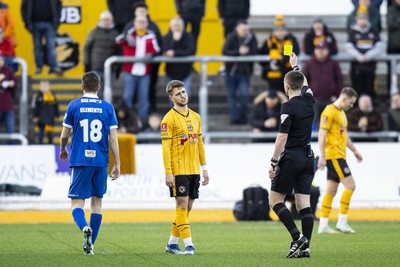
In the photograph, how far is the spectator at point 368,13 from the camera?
2570 centimetres

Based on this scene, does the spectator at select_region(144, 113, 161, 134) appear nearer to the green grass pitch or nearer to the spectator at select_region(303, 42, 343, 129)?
the spectator at select_region(303, 42, 343, 129)

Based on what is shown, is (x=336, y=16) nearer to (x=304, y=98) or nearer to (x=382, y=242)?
(x=382, y=242)

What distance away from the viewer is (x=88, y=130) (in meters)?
13.6

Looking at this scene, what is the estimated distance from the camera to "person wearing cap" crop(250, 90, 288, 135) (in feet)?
81.5

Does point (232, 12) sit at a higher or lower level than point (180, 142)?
higher

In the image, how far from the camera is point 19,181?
79.6 ft

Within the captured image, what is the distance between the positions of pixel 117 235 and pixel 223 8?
10379 millimetres

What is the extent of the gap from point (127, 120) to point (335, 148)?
297 inches

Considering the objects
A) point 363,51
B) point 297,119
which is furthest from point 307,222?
point 363,51

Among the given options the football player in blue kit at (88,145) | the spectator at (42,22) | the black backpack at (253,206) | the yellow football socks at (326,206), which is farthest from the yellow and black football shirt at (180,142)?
the spectator at (42,22)

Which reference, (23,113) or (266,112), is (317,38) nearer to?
(266,112)

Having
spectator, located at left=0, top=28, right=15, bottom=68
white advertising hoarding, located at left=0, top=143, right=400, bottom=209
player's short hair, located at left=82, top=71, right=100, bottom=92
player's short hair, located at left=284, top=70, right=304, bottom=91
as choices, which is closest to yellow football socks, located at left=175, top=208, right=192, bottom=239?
player's short hair, located at left=82, top=71, right=100, bottom=92

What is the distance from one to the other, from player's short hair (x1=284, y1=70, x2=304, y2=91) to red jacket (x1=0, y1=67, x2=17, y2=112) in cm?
1275

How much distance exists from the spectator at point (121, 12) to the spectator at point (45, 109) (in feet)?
7.07
